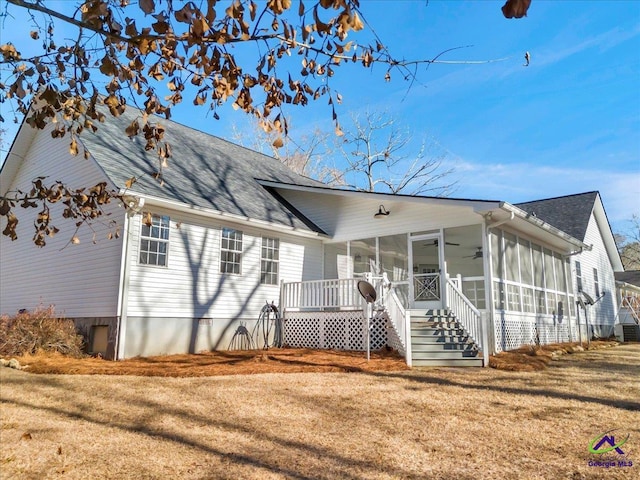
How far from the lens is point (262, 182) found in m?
15.5

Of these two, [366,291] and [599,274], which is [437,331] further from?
[599,274]

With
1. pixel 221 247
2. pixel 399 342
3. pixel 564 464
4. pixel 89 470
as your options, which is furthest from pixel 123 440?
pixel 221 247

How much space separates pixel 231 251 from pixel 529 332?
29.3ft

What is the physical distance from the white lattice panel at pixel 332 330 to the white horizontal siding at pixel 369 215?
287cm

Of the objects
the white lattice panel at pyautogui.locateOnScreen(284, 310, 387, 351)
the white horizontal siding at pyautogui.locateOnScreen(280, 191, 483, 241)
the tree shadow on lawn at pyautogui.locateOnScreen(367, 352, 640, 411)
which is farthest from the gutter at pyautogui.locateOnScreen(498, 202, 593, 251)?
the white lattice panel at pyautogui.locateOnScreen(284, 310, 387, 351)

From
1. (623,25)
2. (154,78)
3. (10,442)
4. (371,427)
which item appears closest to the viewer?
(154,78)

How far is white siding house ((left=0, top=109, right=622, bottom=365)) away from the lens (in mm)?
10211

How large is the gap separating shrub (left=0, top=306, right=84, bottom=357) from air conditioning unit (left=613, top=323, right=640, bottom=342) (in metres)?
22.5

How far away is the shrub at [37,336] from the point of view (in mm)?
9617

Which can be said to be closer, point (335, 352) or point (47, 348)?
point (47, 348)

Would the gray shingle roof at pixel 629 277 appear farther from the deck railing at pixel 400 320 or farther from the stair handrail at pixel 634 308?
the deck railing at pixel 400 320

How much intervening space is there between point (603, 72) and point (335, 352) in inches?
339

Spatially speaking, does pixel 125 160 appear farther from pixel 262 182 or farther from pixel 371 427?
pixel 371 427

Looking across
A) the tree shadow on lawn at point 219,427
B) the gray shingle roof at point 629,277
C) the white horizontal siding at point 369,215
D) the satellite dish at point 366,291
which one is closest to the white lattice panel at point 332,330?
the satellite dish at point 366,291
